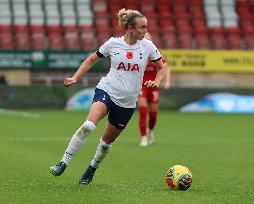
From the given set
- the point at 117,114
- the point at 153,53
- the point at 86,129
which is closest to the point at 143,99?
the point at 153,53

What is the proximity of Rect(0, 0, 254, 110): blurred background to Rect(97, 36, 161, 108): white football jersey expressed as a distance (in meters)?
20.4

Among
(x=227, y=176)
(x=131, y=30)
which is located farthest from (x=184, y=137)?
(x=131, y=30)

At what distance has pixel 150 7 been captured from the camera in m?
38.1

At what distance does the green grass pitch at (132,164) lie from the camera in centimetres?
878

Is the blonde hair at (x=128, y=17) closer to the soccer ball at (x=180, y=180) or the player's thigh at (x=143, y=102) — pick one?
the soccer ball at (x=180, y=180)

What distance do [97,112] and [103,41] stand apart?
24.0m

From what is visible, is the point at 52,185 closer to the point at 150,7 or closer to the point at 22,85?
the point at 22,85

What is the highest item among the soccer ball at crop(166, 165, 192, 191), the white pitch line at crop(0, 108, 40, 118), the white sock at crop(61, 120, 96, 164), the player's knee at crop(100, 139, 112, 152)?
the white sock at crop(61, 120, 96, 164)

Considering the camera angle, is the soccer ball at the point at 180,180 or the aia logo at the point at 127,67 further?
the aia logo at the point at 127,67

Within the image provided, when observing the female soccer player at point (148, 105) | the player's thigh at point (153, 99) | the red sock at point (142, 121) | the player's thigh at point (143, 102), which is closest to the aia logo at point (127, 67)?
the female soccer player at point (148, 105)

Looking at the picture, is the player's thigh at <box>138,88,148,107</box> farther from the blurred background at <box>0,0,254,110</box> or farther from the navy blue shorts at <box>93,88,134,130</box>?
the blurred background at <box>0,0,254,110</box>

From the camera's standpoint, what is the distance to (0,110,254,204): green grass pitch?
28.8ft

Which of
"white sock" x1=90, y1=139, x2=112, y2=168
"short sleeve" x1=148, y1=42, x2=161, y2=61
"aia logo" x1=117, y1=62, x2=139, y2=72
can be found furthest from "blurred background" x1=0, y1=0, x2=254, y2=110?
"aia logo" x1=117, y1=62, x2=139, y2=72

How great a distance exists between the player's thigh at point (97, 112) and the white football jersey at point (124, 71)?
0.21 metres
